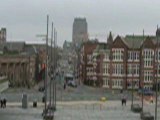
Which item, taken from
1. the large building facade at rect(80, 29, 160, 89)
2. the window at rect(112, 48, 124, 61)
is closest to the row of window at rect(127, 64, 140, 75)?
the large building facade at rect(80, 29, 160, 89)

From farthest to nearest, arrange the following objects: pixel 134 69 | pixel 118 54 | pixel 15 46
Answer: pixel 15 46 → pixel 118 54 → pixel 134 69

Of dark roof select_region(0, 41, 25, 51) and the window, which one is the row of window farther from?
dark roof select_region(0, 41, 25, 51)

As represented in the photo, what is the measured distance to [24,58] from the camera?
133m

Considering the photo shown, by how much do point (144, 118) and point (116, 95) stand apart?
47.7 m

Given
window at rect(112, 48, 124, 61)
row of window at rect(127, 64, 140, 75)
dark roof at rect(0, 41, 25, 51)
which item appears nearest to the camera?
row of window at rect(127, 64, 140, 75)

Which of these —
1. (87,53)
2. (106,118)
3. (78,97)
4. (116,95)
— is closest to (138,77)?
(116,95)

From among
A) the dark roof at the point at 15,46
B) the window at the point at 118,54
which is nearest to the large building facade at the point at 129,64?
the window at the point at 118,54

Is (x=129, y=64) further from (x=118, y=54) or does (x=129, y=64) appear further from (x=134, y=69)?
(x=118, y=54)

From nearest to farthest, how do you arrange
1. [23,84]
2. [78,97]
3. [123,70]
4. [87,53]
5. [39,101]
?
[39,101], [78,97], [123,70], [23,84], [87,53]

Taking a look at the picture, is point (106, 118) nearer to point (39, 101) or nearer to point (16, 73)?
point (39, 101)

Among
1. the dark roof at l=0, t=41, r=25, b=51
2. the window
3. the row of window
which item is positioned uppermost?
the dark roof at l=0, t=41, r=25, b=51

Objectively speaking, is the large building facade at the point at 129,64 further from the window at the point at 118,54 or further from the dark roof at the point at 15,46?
the dark roof at the point at 15,46

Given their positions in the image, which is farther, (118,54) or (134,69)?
(118,54)

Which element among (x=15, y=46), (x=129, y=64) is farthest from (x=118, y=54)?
(x=15, y=46)
